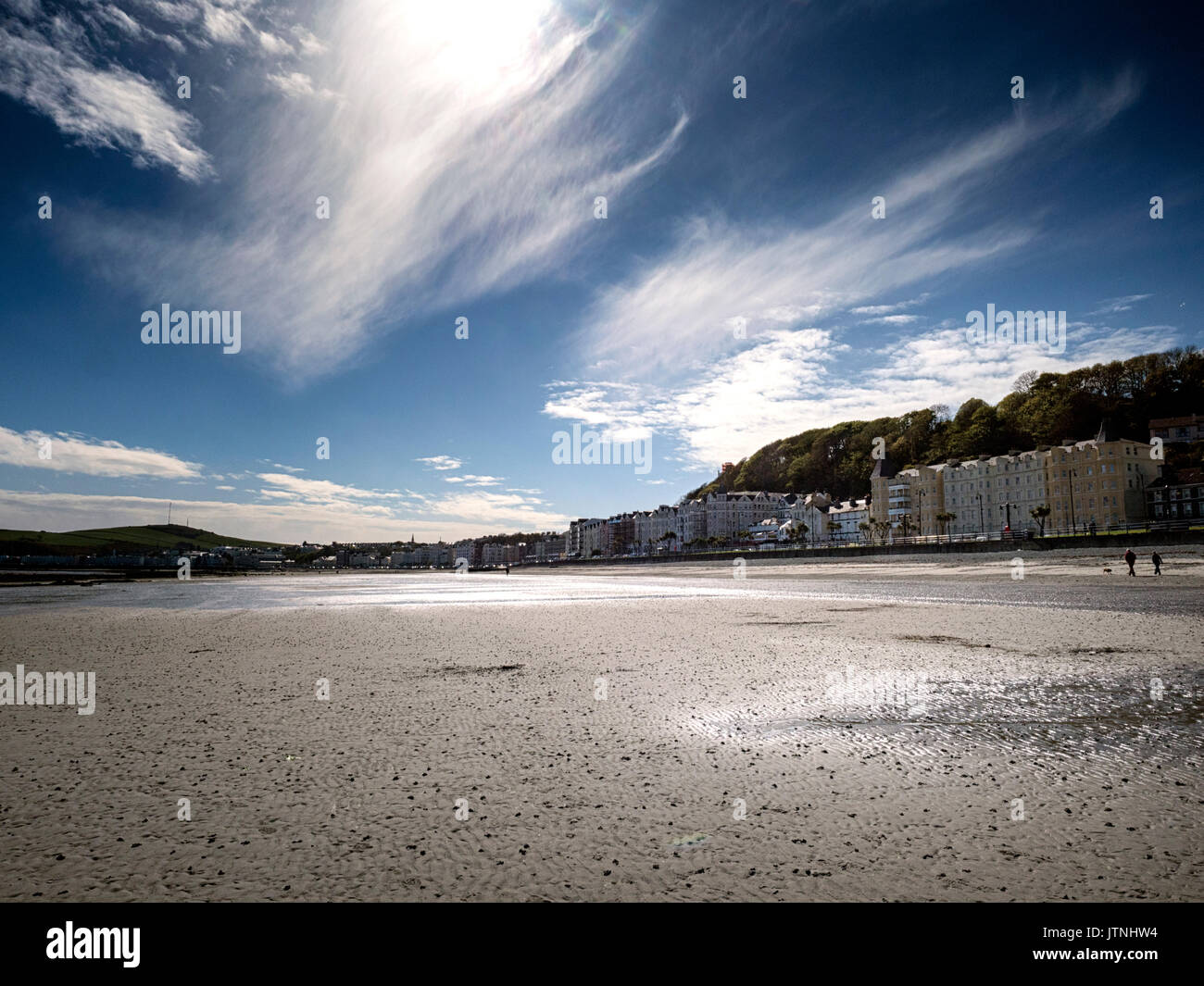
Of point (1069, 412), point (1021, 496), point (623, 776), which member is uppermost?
point (1069, 412)

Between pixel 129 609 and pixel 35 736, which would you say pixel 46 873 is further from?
pixel 129 609

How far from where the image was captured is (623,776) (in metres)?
5.52

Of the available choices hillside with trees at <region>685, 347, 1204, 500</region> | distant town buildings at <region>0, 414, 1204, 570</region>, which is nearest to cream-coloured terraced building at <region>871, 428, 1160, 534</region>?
distant town buildings at <region>0, 414, 1204, 570</region>

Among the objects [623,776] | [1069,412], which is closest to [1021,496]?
[1069,412]

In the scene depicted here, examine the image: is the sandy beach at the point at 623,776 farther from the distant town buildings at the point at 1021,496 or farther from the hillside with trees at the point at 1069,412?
the hillside with trees at the point at 1069,412

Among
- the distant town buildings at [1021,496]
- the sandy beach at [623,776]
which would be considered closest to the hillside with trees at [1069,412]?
the distant town buildings at [1021,496]

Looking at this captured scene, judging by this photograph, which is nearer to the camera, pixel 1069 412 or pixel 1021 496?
pixel 1021 496

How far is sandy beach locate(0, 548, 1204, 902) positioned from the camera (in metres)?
3.76

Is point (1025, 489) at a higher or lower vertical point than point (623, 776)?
higher

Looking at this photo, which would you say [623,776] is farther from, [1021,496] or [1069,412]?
[1069,412]

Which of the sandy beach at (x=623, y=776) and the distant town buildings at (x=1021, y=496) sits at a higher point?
the distant town buildings at (x=1021, y=496)

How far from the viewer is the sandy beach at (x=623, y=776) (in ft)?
12.3

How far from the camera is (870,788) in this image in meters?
5.13
